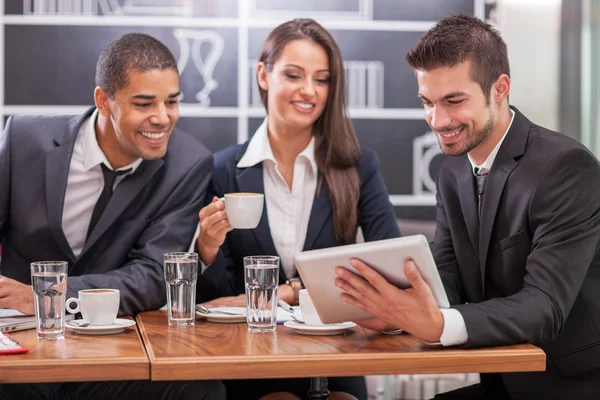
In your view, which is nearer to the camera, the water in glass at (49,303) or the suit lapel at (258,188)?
the water in glass at (49,303)

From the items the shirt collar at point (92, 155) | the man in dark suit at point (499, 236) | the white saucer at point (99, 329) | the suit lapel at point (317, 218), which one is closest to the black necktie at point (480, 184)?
the man in dark suit at point (499, 236)

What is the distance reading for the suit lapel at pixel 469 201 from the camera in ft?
7.86

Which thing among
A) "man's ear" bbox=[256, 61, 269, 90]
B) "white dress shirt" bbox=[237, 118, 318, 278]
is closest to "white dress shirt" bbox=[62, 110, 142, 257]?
"white dress shirt" bbox=[237, 118, 318, 278]

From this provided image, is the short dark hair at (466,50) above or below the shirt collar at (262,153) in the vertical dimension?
above

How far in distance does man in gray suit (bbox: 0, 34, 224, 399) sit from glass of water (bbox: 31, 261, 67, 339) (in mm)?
590

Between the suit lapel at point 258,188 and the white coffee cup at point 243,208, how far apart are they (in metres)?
0.64

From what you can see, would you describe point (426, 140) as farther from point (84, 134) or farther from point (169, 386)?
point (169, 386)

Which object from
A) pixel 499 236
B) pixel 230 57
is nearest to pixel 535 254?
pixel 499 236

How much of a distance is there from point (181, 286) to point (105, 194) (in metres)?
0.75

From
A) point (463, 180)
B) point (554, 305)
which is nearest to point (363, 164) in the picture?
point (463, 180)

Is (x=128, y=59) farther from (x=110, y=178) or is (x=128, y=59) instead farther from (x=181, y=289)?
(x=181, y=289)

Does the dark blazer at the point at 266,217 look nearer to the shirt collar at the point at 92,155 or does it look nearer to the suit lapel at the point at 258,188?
the suit lapel at the point at 258,188

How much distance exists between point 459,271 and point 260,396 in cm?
82

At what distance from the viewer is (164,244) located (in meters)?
2.68
